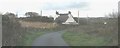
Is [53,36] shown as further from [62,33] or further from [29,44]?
[29,44]

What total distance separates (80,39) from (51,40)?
1276 mm

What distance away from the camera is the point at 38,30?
12742 mm

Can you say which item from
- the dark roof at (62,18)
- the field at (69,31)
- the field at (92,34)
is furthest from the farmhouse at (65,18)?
the field at (92,34)

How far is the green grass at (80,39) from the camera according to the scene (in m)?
13.1

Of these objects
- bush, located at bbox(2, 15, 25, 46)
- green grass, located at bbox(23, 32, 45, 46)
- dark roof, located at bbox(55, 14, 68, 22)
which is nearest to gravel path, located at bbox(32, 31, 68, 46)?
green grass, located at bbox(23, 32, 45, 46)

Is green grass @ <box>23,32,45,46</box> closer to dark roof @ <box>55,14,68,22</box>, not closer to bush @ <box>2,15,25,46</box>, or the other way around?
dark roof @ <box>55,14,68,22</box>

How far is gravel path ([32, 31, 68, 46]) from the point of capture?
42.4 feet

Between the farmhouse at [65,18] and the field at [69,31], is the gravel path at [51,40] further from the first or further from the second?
the farmhouse at [65,18]

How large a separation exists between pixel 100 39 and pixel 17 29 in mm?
3612

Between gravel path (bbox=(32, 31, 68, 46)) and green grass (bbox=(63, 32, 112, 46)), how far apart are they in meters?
0.27

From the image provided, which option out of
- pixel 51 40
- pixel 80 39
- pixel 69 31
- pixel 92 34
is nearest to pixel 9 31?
pixel 51 40

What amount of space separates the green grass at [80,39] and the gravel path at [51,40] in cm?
27

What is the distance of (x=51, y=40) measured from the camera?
13.8 metres

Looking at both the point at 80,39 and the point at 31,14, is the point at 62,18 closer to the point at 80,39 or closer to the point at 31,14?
the point at 31,14
